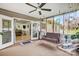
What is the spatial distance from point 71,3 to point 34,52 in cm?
135

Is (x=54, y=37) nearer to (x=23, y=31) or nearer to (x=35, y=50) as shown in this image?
(x=35, y=50)

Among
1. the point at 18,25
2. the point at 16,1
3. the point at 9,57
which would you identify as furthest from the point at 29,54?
the point at 16,1

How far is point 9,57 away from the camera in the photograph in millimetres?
2465

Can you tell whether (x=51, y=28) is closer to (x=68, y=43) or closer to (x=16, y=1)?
(x=68, y=43)

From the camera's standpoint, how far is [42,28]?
255 centimetres

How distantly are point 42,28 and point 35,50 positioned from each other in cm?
52

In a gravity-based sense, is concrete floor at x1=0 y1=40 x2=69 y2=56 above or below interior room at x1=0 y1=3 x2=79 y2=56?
below

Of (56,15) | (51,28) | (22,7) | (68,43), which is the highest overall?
(22,7)

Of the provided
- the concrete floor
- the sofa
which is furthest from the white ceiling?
the concrete floor

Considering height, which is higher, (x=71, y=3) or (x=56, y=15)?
(x=71, y=3)

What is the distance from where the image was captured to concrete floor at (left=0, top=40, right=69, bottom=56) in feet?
7.97

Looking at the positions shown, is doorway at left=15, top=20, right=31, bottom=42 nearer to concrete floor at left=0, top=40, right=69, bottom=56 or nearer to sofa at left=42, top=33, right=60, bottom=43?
concrete floor at left=0, top=40, right=69, bottom=56

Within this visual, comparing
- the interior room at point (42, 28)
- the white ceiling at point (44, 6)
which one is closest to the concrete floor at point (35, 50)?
the interior room at point (42, 28)

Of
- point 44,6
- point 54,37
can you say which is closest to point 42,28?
point 54,37
